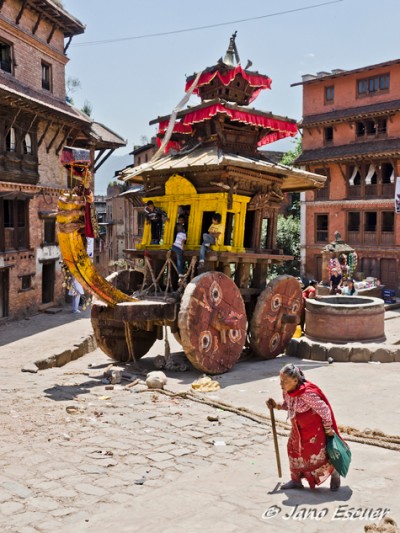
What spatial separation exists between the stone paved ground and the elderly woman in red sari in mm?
171

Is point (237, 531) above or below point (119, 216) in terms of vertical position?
below

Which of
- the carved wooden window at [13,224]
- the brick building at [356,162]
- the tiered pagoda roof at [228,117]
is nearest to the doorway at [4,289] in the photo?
the carved wooden window at [13,224]

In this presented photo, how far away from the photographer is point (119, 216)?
50344 millimetres

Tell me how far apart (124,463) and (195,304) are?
4.67m

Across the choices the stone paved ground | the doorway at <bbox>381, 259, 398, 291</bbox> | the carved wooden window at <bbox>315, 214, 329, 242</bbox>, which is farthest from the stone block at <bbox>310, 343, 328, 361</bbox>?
the carved wooden window at <bbox>315, 214, 329, 242</bbox>

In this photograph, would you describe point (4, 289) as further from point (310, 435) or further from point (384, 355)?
point (310, 435)

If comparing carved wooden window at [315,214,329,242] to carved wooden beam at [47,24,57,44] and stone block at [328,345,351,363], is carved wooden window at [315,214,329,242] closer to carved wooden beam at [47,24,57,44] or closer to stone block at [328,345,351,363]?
carved wooden beam at [47,24,57,44]

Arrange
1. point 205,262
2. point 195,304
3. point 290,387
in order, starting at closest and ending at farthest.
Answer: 1. point 290,387
2. point 195,304
3. point 205,262

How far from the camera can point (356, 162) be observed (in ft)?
114

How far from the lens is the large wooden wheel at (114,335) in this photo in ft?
40.7

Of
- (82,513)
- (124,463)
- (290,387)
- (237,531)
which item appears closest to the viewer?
(237,531)

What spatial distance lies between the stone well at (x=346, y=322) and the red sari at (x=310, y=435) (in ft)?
31.9

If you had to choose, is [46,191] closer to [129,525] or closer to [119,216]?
[129,525]

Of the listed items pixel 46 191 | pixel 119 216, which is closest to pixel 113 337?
pixel 46 191
